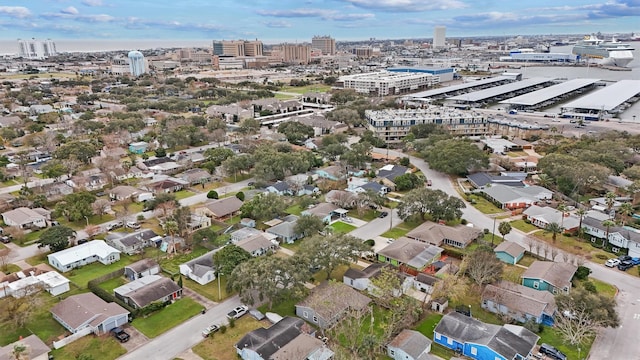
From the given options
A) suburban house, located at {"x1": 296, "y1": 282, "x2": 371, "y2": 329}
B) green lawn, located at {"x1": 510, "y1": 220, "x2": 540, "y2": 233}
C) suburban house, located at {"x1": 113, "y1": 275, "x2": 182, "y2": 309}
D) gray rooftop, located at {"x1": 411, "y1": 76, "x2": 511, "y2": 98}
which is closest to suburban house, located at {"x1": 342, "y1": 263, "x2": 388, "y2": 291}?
suburban house, located at {"x1": 296, "y1": 282, "x2": 371, "y2": 329}

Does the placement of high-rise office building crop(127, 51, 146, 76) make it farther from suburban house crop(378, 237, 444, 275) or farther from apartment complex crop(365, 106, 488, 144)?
suburban house crop(378, 237, 444, 275)

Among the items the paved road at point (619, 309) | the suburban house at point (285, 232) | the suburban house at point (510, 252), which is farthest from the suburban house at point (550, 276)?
the suburban house at point (285, 232)

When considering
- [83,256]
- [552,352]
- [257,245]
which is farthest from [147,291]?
[552,352]

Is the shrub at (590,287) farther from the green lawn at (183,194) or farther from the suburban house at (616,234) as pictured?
the green lawn at (183,194)

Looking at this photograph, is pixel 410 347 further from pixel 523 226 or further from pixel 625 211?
pixel 625 211

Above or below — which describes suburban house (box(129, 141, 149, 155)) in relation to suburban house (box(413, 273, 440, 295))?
above

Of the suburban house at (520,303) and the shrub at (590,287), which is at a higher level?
the shrub at (590,287)

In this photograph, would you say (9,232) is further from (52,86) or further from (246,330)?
(52,86)
